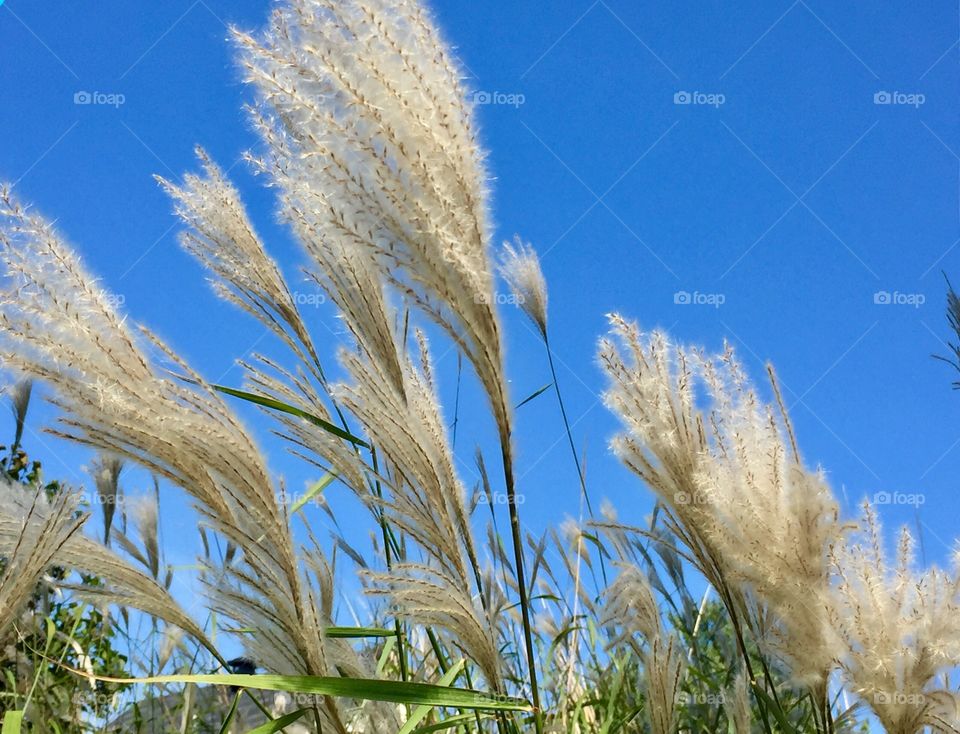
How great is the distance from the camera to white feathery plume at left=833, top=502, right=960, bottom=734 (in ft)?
5.54

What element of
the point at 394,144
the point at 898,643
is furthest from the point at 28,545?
the point at 898,643

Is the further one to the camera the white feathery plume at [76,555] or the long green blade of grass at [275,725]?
the white feathery plume at [76,555]

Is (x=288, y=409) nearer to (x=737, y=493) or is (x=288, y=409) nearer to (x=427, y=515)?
(x=427, y=515)

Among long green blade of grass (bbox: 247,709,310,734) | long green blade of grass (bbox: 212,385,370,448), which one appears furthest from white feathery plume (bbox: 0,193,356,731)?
long green blade of grass (bbox: 212,385,370,448)

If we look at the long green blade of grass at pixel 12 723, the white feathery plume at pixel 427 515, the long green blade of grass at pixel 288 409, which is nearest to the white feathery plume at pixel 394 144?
the white feathery plume at pixel 427 515

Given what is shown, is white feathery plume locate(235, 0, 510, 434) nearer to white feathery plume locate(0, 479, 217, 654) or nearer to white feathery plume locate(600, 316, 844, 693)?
white feathery plume locate(600, 316, 844, 693)

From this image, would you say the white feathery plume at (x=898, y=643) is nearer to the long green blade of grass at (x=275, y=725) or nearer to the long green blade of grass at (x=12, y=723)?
the long green blade of grass at (x=275, y=725)

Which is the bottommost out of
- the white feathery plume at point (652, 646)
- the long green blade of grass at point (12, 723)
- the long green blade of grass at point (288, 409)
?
the long green blade of grass at point (12, 723)

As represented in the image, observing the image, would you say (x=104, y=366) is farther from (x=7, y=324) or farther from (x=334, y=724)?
(x=334, y=724)

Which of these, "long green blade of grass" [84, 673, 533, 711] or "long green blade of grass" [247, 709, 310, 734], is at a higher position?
"long green blade of grass" [84, 673, 533, 711]

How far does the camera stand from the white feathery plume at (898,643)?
1689 millimetres

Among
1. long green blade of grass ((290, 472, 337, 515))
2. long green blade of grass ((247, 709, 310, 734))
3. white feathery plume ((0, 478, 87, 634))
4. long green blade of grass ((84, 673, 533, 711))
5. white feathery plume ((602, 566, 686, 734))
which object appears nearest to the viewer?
long green blade of grass ((84, 673, 533, 711))

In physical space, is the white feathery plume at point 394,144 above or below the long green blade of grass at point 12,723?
above

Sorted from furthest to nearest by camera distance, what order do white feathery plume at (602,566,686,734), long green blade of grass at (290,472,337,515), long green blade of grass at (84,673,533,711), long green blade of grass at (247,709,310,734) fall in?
long green blade of grass at (290,472,337,515) → white feathery plume at (602,566,686,734) → long green blade of grass at (247,709,310,734) → long green blade of grass at (84,673,533,711)
